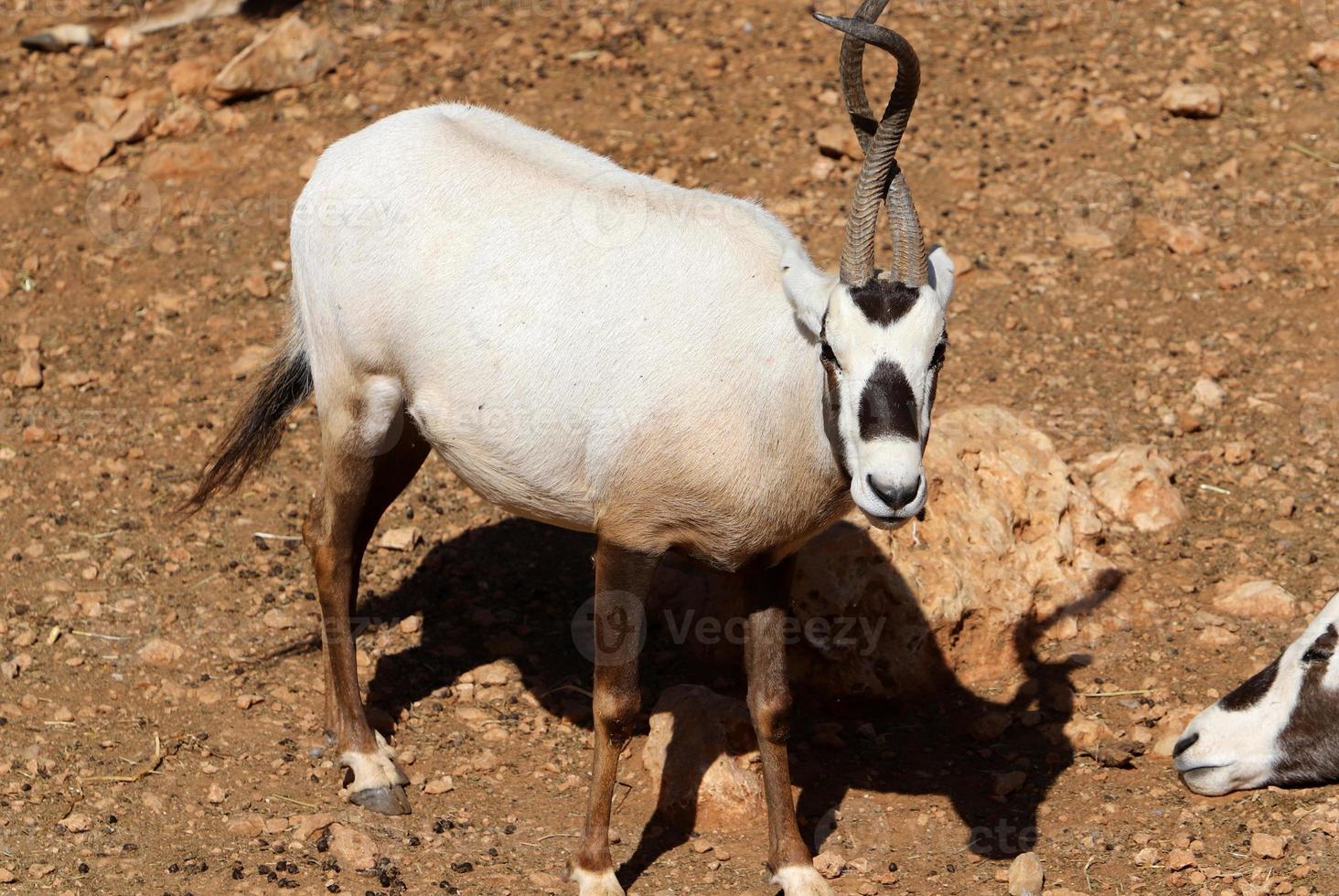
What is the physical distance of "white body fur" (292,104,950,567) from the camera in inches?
182

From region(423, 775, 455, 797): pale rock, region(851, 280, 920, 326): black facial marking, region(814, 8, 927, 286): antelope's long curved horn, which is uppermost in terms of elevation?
region(814, 8, 927, 286): antelope's long curved horn

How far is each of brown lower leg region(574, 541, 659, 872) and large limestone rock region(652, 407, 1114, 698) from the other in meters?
1.11

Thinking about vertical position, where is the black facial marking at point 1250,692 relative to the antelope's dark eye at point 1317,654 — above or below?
below

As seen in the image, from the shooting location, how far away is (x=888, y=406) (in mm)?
4094

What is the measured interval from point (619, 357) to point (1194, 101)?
5.84 meters

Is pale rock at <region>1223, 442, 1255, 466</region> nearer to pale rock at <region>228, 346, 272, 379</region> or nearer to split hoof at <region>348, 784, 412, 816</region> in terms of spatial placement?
split hoof at <region>348, 784, 412, 816</region>

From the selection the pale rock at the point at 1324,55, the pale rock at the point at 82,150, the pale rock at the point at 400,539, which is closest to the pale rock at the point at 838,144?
the pale rock at the point at 1324,55

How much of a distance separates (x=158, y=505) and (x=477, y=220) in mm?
2875

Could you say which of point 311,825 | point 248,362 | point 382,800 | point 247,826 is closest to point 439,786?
point 382,800

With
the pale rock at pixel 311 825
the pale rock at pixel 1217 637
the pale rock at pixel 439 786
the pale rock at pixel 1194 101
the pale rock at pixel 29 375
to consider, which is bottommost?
the pale rock at pixel 29 375

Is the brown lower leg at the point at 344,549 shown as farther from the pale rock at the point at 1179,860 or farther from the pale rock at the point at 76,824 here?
the pale rock at the point at 1179,860

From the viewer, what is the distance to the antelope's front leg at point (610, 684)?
482 centimetres

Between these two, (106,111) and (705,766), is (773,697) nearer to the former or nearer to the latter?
(705,766)

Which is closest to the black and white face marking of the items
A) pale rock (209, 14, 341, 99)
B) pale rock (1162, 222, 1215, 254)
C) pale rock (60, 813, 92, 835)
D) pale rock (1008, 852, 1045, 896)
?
pale rock (1008, 852, 1045, 896)
